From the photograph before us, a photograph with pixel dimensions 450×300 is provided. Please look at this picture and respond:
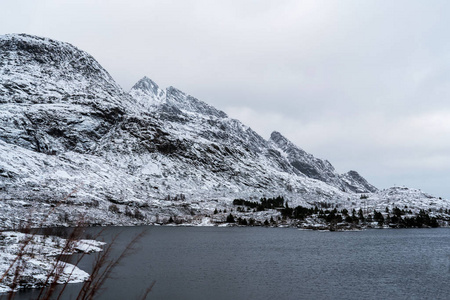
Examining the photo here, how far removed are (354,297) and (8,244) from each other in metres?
59.7

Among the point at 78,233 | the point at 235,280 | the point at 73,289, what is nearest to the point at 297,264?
the point at 235,280

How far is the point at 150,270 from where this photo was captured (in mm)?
67125

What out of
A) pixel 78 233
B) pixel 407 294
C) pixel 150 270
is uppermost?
pixel 78 233

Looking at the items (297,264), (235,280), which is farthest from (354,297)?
(297,264)

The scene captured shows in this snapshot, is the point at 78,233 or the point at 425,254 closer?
the point at 78,233

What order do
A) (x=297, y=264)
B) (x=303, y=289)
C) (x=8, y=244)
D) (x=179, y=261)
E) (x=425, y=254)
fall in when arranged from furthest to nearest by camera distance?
1. (x=425, y=254)
2. (x=179, y=261)
3. (x=297, y=264)
4. (x=8, y=244)
5. (x=303, y=289)

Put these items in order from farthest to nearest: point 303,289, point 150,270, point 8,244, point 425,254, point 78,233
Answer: point 425,254 → point 150,270 → point 8,244 → point 303,289 → point 78,233

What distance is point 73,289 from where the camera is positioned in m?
46.4

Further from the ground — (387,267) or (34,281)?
(387,267)

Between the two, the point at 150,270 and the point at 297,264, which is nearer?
the point at 150,270

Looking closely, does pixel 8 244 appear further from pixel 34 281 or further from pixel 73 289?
pixel 73 289

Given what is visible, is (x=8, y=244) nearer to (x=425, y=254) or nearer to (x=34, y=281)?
(x=34, y=281)

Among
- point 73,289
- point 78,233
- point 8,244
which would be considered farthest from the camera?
point 8,244

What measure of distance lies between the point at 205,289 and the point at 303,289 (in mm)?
15847
